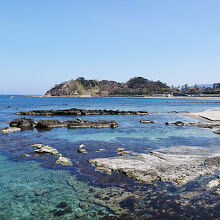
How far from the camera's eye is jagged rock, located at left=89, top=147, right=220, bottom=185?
1395 cm

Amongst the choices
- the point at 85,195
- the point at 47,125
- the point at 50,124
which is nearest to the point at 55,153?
the point at 85,195

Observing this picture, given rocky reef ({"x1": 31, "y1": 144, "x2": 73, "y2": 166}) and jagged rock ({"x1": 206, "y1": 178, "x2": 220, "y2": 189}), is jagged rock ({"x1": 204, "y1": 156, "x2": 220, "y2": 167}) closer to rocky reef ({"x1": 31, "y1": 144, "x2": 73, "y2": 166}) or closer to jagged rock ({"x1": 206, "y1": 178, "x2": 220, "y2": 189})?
jagged rock ({"x1": 206, "y1": 178, "x2": 220, "y2": 189})

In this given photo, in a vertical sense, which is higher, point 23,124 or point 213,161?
point 23,124

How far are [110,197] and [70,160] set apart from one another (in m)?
7.12

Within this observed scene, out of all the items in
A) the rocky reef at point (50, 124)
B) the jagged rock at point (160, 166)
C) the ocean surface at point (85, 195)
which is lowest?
the ocean surface at point (85, 195)

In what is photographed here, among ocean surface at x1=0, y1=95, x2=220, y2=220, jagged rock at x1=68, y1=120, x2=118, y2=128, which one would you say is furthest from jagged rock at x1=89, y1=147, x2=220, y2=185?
jagged rock at x1=68, y1=120, x2=118, y2=128

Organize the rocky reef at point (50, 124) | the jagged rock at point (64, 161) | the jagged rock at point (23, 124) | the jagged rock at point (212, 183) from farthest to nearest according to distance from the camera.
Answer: the jagged rock at point (23, 124)
the rocky reef at point (50, 124)
the jagged rock at point (64, 161)
the jagged rock at point (212, 183)

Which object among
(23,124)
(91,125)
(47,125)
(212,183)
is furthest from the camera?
(91,125)

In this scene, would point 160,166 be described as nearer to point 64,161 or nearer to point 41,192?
point 64,161

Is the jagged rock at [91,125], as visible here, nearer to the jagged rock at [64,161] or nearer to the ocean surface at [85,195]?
the ocean surface at [85,195]

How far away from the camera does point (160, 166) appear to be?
15.9m

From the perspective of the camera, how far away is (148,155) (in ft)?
62.2

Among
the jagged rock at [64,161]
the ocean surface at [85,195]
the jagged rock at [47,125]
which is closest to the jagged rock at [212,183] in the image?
the ocean surface at [85,195]

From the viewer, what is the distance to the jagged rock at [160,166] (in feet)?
45.8
